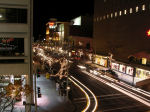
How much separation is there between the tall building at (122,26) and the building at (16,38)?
2330cm

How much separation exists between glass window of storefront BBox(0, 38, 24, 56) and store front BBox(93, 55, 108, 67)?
3148 cm

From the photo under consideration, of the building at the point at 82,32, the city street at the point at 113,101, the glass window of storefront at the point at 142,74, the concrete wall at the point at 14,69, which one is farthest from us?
the building at the point at 82,32

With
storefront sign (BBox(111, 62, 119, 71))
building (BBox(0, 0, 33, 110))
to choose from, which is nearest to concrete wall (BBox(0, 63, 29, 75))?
building (BBox(0, 0, 33, 110))

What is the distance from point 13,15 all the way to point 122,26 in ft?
101

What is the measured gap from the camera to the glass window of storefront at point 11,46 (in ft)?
66.3

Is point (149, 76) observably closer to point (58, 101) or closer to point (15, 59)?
point (58, 101)

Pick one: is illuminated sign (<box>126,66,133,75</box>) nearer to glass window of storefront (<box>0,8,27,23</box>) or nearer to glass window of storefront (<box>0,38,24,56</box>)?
glass window of storefront (<box>0,38,24,56</box>)

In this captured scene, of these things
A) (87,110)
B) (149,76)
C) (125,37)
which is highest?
(125,37)

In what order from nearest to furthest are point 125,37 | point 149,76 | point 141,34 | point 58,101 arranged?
point 58,101
point 149,76
point 141,34
point 125,37

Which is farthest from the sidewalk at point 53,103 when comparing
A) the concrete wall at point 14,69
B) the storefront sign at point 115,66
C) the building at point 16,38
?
the storefront sign at point 115,66

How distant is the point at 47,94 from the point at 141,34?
22300mm

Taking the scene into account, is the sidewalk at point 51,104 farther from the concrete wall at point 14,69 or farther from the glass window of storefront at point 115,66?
the glass window of storefront at point 115,66

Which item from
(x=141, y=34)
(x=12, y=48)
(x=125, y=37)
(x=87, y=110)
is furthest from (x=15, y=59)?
(x=125, y=37)

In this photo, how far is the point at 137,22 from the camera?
1519 inches
